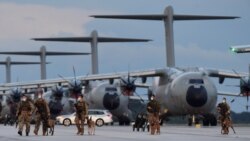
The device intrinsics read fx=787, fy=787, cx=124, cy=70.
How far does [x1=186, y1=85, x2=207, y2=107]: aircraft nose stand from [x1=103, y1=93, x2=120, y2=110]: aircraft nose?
49.2 feet

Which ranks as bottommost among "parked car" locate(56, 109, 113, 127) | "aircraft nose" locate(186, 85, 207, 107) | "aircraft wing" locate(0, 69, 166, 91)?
"parked car" locate(56, 109, 113, 127)

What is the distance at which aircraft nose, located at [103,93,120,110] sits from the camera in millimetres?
64188

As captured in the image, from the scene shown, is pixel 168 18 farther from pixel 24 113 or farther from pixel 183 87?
pixel 24 113

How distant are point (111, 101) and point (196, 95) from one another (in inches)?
609

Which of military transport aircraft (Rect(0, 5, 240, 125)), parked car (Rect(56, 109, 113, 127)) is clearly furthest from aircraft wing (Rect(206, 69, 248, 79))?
parked car (Rect(56, 109, 113, 127))

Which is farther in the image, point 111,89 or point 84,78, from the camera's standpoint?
point 111,89

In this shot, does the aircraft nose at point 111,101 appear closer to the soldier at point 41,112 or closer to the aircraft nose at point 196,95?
the aircraft nose at point 196,95

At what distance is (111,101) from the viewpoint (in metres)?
64.3

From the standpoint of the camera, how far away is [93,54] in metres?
79.5

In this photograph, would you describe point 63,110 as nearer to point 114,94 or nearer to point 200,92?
point 114,94

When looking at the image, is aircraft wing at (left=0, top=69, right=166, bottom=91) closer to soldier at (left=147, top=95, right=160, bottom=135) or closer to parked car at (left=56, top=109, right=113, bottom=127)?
parked car at (left=56, top=109, right=113, bottom=127)

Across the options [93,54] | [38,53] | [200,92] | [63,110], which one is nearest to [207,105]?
[200,92]

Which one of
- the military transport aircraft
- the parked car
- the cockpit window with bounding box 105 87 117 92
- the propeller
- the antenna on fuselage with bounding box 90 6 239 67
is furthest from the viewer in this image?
the propeller

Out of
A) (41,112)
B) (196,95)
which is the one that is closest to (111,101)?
(196,95)
